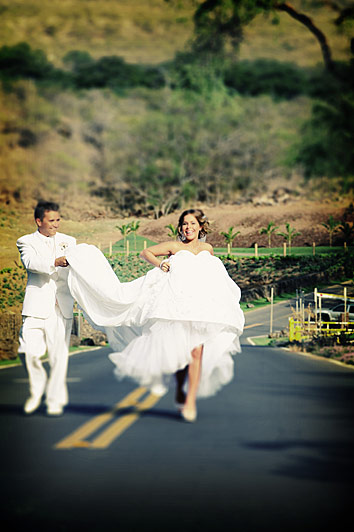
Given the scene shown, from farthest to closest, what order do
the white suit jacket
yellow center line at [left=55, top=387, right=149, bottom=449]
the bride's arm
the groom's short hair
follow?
the bride's arm
the groom's short hair
the white suit jacket
yellow center line at [left=55, top=387, right=149, bottom=449]

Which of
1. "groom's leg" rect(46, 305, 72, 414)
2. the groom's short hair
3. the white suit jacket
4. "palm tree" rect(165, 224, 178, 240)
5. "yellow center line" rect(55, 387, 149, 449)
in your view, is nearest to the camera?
"yellow center line" rect(55, 387, 149, 449)

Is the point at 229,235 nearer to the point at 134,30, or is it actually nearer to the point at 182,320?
the point at 134,30

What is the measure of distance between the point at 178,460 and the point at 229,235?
534cm

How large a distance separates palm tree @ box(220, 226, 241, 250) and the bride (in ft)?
11.9

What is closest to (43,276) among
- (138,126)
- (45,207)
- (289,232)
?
(45,207)

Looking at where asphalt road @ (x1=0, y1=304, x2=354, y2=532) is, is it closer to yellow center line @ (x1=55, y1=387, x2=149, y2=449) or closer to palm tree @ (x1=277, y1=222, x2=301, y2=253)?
yellow center line @ (x1=55, y1=387, x2=149, y2=449)

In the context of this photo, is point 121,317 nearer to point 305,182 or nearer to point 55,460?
point 55,460

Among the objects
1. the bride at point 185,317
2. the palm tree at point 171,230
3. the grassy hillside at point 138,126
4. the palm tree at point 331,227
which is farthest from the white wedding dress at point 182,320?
the palm tree at point 331,227

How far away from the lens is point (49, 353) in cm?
516

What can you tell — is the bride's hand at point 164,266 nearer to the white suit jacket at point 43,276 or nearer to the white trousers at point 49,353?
the white suit jacket at point 43,276

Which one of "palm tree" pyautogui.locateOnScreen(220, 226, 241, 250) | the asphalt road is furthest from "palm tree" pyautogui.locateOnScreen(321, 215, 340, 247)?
the asphalt road

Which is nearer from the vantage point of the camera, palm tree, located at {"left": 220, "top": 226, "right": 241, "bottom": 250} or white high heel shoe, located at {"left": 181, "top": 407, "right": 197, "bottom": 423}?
white high heel shoe, located at {"left": 181, "top": 407, "right": 197, "bottom": 423}

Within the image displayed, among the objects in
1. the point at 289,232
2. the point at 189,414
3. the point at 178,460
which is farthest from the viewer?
the point at 289,232

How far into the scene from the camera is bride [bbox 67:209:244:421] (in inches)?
205
